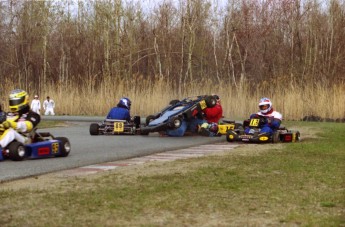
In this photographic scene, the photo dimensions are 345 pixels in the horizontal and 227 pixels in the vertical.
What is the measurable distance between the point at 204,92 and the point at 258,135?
1378 cm

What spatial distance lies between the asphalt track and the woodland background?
431 inches

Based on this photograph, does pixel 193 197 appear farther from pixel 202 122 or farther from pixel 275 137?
pixel 202 122

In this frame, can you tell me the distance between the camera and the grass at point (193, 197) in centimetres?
630

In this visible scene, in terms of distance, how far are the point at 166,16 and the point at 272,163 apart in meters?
35.7

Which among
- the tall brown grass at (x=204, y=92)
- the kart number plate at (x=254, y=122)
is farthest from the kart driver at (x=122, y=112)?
the tall brown grass at (x=204, y=92)

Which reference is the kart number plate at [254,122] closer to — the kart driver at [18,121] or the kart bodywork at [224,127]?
the kart bodywork at [224,127]

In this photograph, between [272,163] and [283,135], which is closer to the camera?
[272,163]

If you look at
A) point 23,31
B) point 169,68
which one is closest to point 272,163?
A: point 169,68

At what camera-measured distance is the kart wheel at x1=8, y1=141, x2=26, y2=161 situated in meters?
11.4

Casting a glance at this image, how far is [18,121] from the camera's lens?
12039 millimetres

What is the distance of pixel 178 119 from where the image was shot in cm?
1794

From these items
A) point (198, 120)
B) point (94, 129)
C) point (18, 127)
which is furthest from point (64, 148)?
point (198, 120)

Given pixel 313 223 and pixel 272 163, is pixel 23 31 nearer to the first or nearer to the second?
pixel 272 163

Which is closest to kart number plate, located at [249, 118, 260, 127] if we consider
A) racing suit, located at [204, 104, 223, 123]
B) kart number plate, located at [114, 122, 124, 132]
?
racing suit, located at [204, 104, 223, 123]
